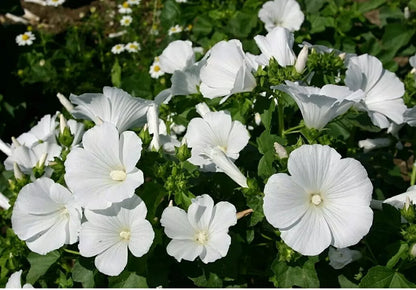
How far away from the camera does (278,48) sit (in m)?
1.64

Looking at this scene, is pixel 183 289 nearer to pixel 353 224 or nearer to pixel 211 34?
pixel 353 224

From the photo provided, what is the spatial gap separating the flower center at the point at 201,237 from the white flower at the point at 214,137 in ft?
0.66

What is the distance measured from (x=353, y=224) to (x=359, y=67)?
57 centimetres

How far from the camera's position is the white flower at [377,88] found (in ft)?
5.43

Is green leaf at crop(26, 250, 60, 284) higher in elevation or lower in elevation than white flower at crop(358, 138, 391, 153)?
higher

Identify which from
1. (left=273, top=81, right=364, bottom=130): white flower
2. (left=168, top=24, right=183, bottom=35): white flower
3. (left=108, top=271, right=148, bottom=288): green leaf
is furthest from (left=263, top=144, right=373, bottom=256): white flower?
(left=168, top=24, right=183, bottom=35): white flower

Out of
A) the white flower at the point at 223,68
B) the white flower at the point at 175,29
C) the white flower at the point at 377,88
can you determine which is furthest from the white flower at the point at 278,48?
the white flower at the point at 175,29

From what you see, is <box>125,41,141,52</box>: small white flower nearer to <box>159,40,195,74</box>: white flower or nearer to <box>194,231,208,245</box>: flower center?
<box>159,40,195,74</box>: white flower

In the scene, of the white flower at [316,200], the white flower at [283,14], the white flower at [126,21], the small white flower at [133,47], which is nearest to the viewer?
the white flower at [316,200]

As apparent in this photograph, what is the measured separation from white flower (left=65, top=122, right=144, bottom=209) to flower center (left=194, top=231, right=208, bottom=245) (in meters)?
0.25

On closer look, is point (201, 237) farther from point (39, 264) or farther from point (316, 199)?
point (39, 264)

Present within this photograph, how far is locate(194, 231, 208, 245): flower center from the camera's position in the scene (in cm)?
151

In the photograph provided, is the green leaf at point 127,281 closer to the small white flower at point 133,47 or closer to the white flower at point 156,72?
the white flower at point 156,72

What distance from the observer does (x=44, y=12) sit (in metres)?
5.04
